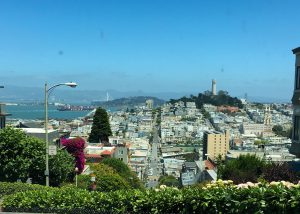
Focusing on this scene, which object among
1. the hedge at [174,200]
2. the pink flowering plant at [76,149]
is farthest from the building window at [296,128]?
the pink flowering plant at [76,149]

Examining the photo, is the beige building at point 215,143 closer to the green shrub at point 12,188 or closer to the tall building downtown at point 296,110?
the tall building downtown at point 296,110

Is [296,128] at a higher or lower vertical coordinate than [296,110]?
lower

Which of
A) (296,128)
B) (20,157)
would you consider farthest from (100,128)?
(296,128)

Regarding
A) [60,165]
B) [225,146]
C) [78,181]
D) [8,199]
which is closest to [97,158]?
[78,181]

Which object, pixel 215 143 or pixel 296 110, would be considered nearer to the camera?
pixel 296 110

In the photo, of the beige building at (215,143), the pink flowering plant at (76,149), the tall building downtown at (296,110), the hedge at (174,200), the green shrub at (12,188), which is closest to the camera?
the hedge at (174,200)

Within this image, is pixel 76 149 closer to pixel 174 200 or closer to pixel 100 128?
pixel 174 200

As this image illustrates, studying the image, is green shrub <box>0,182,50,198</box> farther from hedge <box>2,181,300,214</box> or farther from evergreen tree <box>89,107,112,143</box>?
evergreen tree <box>89,107,112,143</box>
